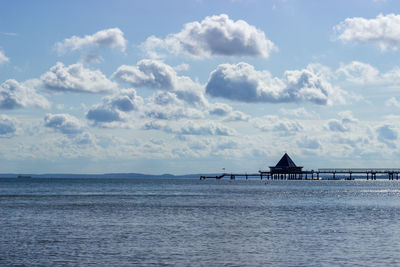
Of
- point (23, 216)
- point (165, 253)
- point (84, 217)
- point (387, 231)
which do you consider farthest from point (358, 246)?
point (23, 216)

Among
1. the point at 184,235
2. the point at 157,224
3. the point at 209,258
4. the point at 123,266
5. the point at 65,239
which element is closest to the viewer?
the point at 123,266

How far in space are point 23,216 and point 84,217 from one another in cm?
685

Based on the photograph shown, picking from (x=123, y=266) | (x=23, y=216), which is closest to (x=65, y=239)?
(x=123, y=266)

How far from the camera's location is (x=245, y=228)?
148 ft

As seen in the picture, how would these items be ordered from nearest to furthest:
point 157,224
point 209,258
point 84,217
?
point 209,258 < point 157,224 < point 84,217

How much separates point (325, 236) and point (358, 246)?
5.15 metres

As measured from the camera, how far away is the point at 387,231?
4212cm

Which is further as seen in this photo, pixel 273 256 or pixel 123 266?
pixel 273 256

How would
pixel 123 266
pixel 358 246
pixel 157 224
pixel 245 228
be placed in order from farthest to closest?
pixel 157 224
pixel 245 228
pixel 358 246
pixel 123 266

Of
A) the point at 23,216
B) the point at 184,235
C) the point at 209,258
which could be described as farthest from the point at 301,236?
the point at 23,216

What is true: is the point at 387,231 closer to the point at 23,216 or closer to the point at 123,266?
the point at 123,266

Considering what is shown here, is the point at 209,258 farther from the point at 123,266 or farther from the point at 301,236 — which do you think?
the point at 301,236

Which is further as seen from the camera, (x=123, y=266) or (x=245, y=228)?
(x=245, y=228)

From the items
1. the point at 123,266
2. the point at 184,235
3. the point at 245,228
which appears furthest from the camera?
the point at 245,228
